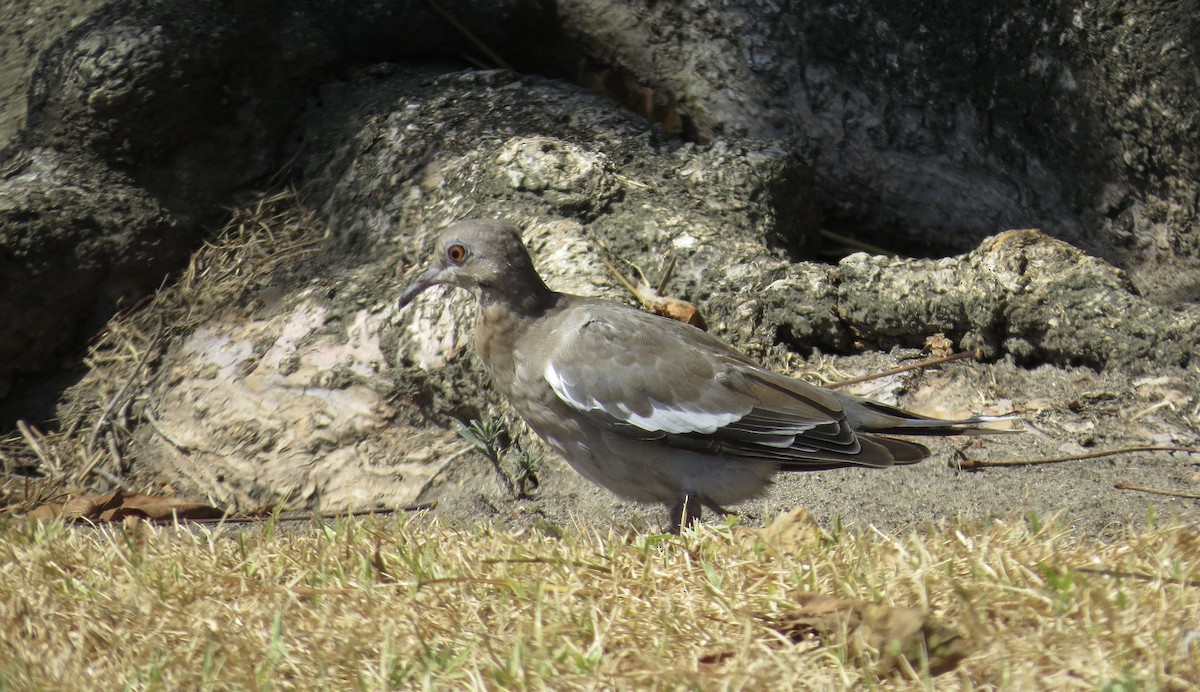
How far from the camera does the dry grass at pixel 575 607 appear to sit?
Result: 2270 mm

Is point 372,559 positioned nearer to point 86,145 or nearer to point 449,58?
point 86,145

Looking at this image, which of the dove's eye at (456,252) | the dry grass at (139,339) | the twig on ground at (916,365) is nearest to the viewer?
the dove's eye at (456,252)

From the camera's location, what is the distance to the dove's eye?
400cm

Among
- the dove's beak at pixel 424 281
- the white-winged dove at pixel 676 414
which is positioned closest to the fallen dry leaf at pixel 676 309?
the white-winged dove at pixel 676 414

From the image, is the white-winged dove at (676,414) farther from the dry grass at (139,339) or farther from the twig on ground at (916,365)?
the dry grass at (139,339)

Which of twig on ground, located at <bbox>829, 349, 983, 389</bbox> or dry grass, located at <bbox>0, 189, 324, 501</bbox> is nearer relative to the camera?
twig on ground, located at <bbox>829, 349, 983, 389</bbox>

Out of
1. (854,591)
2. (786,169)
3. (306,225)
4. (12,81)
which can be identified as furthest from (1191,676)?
(12,81)

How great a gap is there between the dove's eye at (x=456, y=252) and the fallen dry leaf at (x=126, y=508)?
137 centimetres

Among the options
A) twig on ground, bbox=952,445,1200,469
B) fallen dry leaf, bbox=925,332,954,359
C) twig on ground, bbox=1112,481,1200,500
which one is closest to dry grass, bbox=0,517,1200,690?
twig on ground, bbox=1112,481,1200,500

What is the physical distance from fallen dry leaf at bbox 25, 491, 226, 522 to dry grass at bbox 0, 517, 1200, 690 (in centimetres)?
101

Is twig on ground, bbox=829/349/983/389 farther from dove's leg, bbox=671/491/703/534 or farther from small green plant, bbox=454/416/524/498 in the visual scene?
small green plant, bbox=454/416/524/498

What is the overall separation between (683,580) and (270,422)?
2549mm

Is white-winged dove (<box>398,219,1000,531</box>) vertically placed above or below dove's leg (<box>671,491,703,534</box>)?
above

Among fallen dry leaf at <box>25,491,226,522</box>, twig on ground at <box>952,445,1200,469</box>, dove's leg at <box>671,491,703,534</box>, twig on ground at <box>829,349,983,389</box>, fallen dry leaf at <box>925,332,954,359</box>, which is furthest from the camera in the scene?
fallen dry leaf at <box>925,332,954,359</box>
